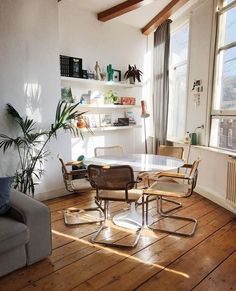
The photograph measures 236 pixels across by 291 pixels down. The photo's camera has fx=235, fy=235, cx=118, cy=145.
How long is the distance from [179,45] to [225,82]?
1400mm

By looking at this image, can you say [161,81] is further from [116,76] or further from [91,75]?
[91,75]

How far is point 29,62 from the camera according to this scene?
3139 mm

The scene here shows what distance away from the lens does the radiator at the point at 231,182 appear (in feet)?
9.42

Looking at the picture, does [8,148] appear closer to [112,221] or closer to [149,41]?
[112,221]

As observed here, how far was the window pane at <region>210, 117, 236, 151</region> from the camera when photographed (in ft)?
10.6

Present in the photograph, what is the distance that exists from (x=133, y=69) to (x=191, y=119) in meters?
1.46

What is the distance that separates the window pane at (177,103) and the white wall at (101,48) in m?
0.63

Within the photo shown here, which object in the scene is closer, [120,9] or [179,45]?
[120,9]

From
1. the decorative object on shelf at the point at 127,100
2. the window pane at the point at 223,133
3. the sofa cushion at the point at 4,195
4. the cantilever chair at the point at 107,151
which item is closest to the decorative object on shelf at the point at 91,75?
the decorative object on shelf at the point at 127,100

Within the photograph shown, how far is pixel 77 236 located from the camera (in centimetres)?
249

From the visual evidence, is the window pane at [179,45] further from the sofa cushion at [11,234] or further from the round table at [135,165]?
the sofa cushion at [11,234]

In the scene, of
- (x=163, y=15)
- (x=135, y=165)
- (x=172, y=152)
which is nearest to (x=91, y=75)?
(x=163, y=15)

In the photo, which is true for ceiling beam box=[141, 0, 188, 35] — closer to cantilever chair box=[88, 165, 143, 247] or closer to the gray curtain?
the gray curtain

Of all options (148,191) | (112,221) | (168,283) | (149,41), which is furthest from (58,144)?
(149,41)
